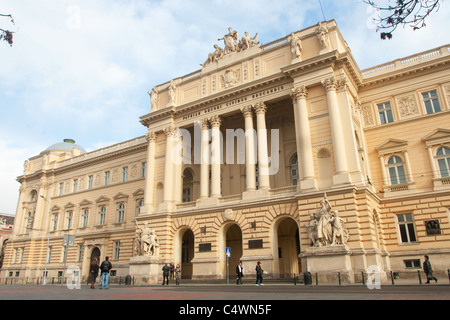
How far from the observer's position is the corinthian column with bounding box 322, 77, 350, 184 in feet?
81.6

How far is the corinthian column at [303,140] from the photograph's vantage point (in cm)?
2622

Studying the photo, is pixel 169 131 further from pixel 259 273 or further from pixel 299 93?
pixel 259 273

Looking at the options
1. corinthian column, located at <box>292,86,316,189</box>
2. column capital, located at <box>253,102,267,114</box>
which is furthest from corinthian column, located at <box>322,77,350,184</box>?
column capital, located at <box>253,102,267,114</box>

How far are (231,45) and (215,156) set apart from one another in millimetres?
11228

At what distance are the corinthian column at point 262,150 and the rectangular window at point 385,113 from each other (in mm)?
9833

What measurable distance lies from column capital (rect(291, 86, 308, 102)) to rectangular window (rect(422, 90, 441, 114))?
9.58m

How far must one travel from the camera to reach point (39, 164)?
55031 millimetres

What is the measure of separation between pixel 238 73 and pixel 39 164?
38.4 meters

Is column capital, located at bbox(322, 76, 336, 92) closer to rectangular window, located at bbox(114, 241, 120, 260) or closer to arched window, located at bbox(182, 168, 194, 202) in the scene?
arched window, located at bbox(182, 168, 194, 202)

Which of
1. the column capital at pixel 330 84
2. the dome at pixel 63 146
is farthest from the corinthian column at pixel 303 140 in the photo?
the dome at pixel 63 146

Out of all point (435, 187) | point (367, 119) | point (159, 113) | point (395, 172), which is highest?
point (159, 113)

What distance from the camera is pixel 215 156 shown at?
31.9 metres
